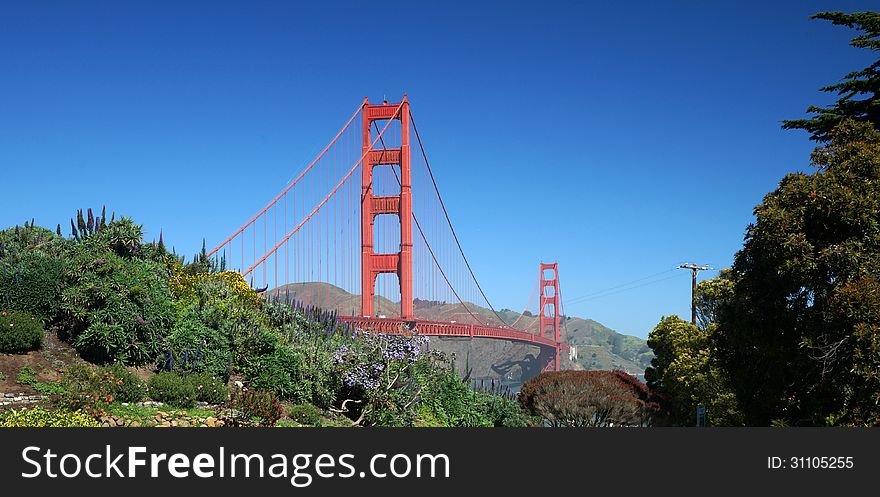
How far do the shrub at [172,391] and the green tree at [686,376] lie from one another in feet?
45.8

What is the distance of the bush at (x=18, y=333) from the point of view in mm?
15516

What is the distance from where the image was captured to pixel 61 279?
1744 cm

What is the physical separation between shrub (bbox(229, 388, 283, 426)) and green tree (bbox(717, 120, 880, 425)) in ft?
29.6

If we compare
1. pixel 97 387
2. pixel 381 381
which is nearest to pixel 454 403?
pixel 381 381

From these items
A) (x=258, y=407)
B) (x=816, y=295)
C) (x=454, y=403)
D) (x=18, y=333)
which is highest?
(x=816, y=295)

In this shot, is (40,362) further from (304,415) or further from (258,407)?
(304,415)

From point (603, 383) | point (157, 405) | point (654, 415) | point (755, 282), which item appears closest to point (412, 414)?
point (157, 405)

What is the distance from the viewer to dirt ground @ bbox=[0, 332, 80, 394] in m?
14.2

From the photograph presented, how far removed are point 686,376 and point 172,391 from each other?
60.6ft

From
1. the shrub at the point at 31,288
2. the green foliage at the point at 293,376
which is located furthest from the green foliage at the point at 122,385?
the shrub at the point at 31,288

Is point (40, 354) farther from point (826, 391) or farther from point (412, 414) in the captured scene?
Result: point (826, 391)

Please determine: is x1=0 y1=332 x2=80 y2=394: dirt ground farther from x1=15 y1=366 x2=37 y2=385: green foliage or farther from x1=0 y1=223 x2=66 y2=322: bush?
x1=0 y1=223 x2=66 y2=322: bush

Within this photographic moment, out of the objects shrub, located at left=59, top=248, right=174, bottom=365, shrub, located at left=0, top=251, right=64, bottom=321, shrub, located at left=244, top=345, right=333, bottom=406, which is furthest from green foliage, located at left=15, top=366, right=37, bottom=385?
shrub, located at left=244, top=345, right=333, bottom=406

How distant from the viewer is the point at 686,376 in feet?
91.1
